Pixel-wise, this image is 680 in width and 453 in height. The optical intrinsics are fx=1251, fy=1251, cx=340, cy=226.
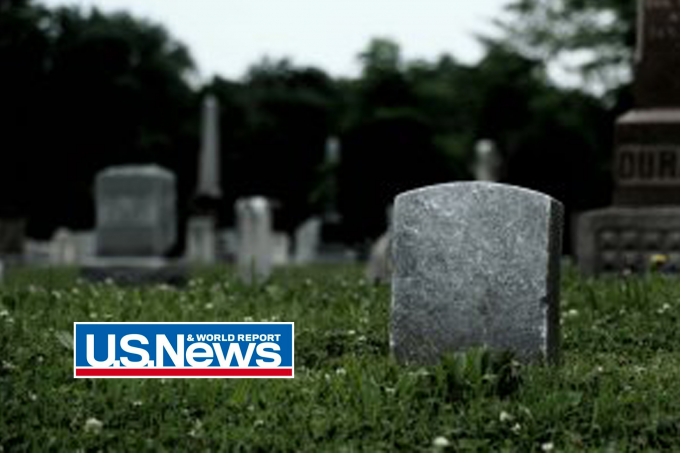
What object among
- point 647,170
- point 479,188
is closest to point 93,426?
point 479,188

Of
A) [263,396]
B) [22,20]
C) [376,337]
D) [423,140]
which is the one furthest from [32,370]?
[423,140]

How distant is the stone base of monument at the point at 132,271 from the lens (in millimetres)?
19906

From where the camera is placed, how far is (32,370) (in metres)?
6.95

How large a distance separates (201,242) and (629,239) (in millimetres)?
29185

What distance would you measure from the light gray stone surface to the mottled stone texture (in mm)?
13565

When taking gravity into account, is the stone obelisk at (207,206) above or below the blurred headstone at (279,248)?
above

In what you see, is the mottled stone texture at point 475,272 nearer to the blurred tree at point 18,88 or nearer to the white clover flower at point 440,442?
the white clover flower at point 440,442

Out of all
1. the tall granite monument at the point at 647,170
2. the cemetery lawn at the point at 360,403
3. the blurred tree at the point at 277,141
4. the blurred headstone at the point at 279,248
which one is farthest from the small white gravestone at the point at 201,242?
the cemetery lawn at the point at 360,403

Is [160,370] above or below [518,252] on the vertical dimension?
below

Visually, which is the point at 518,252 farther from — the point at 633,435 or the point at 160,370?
the point at 160,370

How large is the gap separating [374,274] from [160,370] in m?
8.31

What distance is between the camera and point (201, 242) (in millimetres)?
41469

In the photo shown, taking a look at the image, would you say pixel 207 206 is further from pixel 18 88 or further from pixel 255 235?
pixel 255 235

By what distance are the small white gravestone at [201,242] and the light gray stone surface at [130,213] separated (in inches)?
794
